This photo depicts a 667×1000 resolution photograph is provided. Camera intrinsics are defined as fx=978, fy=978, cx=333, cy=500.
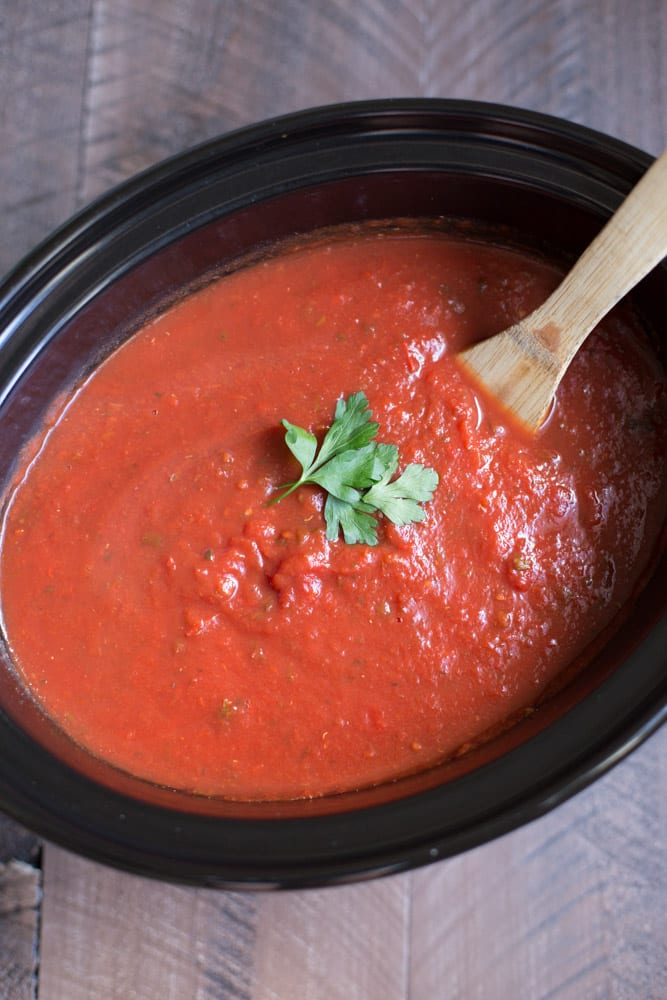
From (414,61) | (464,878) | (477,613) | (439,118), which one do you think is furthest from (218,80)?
(464,878)

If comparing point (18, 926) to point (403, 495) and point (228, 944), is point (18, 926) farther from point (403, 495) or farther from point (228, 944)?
point (403, 495)

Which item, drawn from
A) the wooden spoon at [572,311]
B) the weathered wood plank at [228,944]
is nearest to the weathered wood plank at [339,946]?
the weathered wood plank at [228,944]

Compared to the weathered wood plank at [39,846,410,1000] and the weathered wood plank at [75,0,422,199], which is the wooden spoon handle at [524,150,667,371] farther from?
the weathered wood plank at [39,846,410,1000]

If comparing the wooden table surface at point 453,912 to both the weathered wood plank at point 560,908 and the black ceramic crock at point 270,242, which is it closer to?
the weathered wood plank at point 560,908

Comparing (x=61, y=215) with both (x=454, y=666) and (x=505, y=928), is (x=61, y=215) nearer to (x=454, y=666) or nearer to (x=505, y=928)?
(x=454, y=666)

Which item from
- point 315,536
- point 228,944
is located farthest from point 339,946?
point 315,536

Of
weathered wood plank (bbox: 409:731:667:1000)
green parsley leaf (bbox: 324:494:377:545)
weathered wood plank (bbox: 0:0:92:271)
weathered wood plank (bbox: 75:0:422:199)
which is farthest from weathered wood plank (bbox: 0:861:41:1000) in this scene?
weathered wood plank (bbox: 75:0:422:199)
